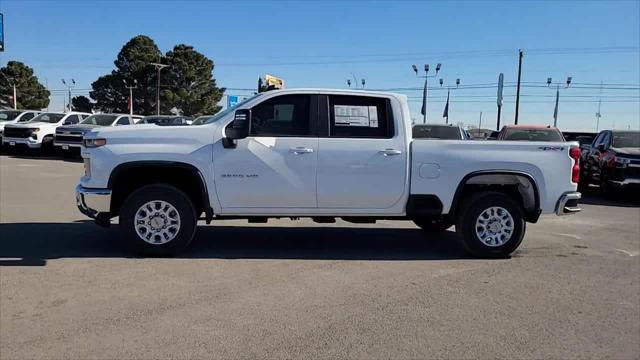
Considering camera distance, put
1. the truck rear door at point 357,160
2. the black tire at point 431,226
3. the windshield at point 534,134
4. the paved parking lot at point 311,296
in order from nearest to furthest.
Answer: the paved parking lot at point 311,296
the truck rear door at point 357,160
the black tire at point 431,226
the windshield at point 534,134

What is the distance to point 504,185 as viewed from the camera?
23.5 feet

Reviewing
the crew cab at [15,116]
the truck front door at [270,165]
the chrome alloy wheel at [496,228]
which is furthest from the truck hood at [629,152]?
the crew cab at [15,116]

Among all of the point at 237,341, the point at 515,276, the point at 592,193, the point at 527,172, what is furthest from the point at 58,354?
the point at 592,193

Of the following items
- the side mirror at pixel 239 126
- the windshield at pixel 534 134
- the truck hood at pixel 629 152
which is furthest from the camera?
the windshield at pixel 534 134

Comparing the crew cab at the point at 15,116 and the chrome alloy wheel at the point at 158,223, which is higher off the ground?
the crew cab at the point at 15,116

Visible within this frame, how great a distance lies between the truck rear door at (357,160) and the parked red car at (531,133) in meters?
8.75

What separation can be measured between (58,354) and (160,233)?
2.74 meters

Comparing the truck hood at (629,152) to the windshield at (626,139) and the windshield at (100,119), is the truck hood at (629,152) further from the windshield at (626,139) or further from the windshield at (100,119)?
the windshield at (100,119)

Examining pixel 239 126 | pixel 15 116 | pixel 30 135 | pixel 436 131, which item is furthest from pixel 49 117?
pixel 239 126

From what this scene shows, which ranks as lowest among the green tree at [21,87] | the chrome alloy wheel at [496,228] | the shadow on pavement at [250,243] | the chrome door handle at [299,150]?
the shadow on pavement at [250,243]

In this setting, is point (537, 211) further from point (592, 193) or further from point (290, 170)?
point (592, 193)

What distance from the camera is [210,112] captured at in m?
70.1

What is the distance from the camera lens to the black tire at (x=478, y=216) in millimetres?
6965

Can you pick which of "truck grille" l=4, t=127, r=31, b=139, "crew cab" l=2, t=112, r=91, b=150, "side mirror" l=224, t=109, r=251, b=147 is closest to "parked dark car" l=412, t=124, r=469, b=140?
"side mirror" l=224, t=109, r=251, b=147
